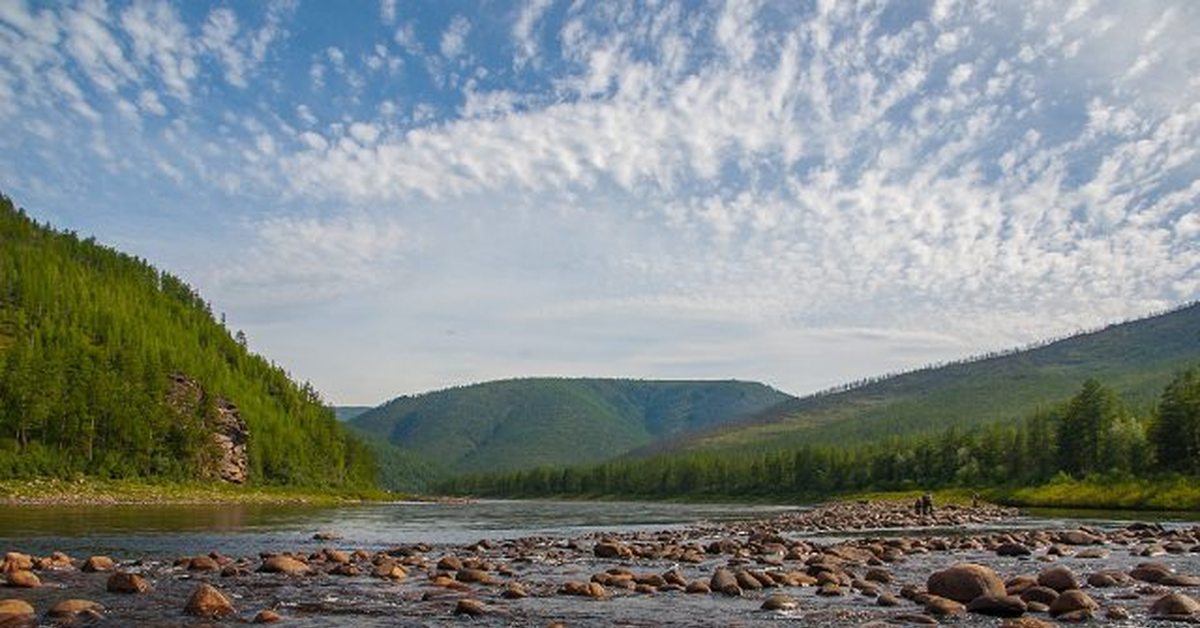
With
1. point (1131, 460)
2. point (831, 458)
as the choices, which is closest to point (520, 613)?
point (1131, 460)

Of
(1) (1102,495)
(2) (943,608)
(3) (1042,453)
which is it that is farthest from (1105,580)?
(3) (1042,453)

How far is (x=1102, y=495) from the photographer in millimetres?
98188

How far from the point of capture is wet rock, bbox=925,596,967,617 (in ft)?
71.1

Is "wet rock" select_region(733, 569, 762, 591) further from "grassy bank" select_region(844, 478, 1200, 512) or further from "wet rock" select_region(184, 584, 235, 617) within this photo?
"grassy bank" select_region(844, 478, 1200, 512)

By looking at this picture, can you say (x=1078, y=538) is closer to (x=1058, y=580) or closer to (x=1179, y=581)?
(x=1179, y=581)

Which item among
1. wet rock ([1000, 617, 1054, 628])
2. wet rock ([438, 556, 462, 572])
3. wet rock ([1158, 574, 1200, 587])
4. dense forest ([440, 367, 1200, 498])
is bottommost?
wet rock ([1000, 617, 1054, 628])

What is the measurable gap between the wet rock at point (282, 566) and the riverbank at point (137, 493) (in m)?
63.9

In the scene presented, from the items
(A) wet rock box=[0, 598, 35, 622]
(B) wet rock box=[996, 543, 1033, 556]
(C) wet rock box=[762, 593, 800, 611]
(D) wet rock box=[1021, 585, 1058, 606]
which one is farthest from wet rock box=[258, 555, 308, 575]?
(B) wet rock box=[996, 543, 1033, 556]

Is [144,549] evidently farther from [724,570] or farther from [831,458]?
[831,458]

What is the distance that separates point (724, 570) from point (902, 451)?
155m

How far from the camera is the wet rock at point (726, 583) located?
25688 mm

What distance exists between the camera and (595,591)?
81.3ft

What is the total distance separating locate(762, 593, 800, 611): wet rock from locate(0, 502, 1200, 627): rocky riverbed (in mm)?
45

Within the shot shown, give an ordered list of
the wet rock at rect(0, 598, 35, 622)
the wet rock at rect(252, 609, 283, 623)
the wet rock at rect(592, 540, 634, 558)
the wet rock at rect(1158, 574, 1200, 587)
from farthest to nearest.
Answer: the wet rock at rect(592, 540, 634, 558) < the wet rock at rect(1158, 574, 1200, 587) < the wet rock at rect(252, 609, 283, 623) < the wet rock at rect(0, 598, 35, 622)
